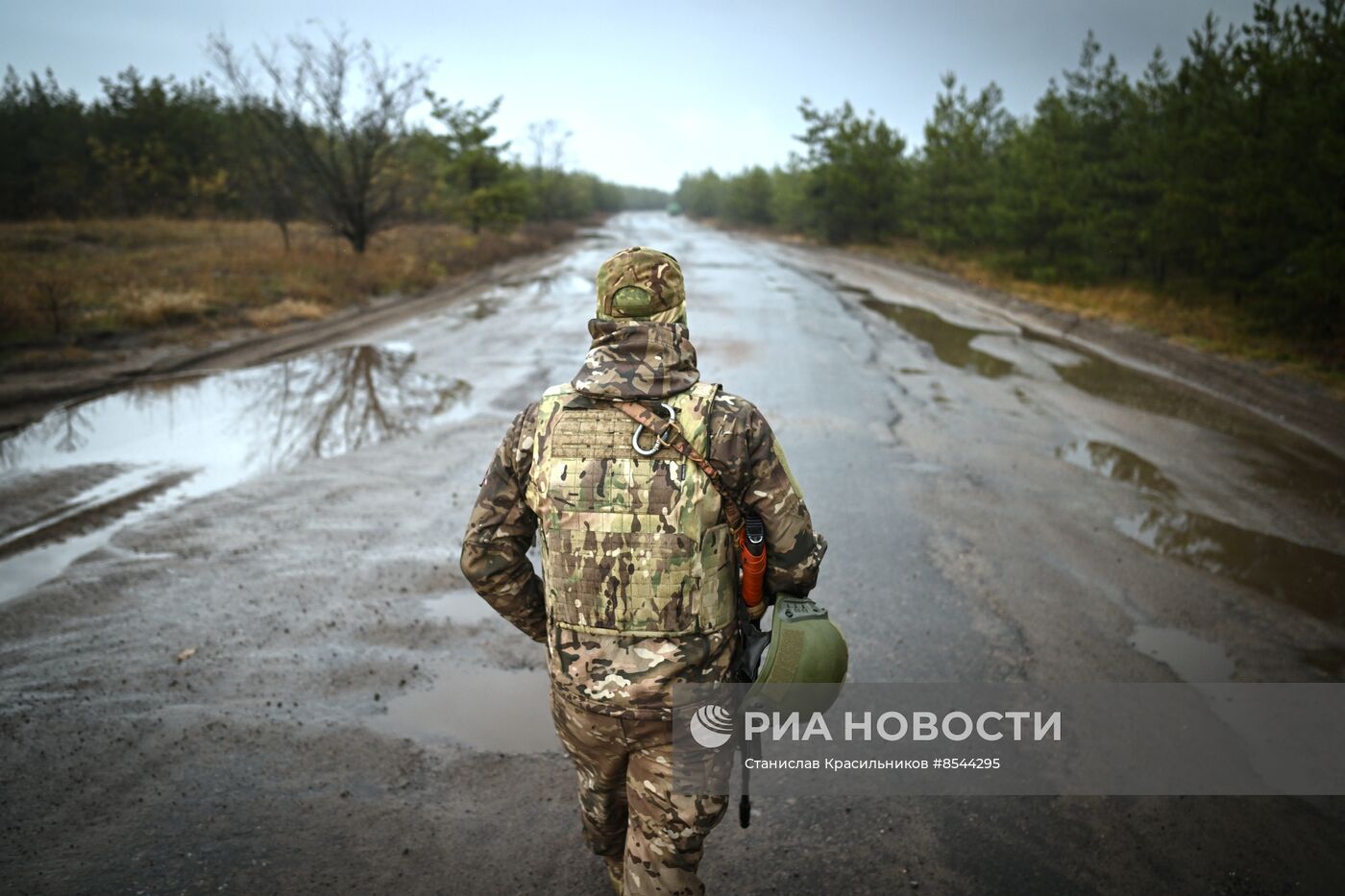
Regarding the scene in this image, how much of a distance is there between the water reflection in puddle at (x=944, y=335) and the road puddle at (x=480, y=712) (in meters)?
8.65

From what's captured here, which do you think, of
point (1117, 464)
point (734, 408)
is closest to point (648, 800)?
point (734, 408)

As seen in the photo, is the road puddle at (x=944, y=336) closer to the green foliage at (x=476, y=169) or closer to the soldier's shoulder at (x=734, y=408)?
the soldier's shoulder at (x=734, y=408)

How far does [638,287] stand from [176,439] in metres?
6.95

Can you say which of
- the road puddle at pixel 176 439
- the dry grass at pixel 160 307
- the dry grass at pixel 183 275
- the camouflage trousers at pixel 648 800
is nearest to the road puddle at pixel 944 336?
the road puddle at pixel 176 439

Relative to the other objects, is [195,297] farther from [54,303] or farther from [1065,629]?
[1065,629]

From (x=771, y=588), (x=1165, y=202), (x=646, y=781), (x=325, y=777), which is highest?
(x=1165, y=202)

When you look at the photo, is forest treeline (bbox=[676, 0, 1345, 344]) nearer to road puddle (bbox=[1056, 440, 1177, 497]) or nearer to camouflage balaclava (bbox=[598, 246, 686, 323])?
road puddle (bbox=[1056, 440, 1177, 497])

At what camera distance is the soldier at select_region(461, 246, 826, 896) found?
1.87 meters

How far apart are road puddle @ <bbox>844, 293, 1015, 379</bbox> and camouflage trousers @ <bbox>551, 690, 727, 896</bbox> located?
9637 millimetres

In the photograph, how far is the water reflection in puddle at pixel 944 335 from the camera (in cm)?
1122

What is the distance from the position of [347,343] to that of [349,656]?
9294mm

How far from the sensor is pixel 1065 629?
4.11 meters

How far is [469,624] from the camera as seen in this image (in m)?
4.16

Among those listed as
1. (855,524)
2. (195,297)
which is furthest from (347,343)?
(855,524)
